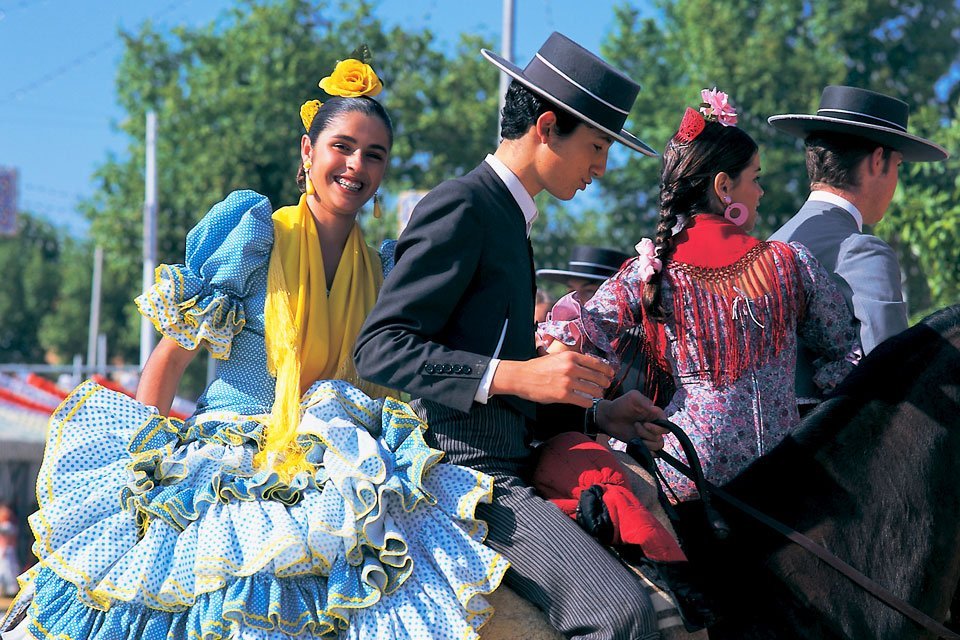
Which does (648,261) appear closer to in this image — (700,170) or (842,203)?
(700,170)

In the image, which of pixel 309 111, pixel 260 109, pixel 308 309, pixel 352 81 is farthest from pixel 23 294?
pixel 308 309

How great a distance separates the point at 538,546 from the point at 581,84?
132 centimetres

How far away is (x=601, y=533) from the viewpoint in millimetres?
3123

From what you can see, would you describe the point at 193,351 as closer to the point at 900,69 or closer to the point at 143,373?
the point at 143,373

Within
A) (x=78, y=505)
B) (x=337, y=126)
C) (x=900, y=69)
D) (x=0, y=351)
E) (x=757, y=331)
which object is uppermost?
(x=900, y=69)

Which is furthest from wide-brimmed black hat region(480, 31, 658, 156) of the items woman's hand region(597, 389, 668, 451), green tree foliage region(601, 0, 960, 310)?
green tree foliage region(601, 0, 960, 310)

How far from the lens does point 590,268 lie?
8031 millimetres

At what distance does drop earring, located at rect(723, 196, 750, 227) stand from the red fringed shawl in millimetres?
79

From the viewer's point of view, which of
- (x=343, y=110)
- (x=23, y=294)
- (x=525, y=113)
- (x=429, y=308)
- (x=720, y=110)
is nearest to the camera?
(x=429, y=308)

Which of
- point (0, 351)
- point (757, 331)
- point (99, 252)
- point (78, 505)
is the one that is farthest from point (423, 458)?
point (0, 351)

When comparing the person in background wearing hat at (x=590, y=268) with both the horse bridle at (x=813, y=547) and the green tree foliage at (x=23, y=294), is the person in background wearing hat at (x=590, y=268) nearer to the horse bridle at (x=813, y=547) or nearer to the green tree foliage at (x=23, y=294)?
the horse bridle at (x=813, y=547)

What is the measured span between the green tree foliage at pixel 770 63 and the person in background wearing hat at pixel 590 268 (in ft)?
51.1

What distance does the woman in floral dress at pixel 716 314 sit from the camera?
3.59 meters

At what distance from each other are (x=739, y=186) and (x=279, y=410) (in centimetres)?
167
